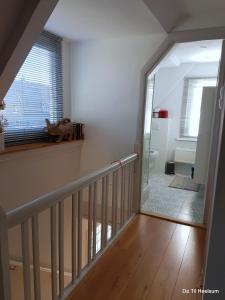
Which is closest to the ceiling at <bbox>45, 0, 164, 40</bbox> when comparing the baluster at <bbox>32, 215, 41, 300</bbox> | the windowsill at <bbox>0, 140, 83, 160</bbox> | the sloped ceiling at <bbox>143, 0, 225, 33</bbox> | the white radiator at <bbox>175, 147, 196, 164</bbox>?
the sloped ceiling at <bbox>143, 0, 225, 33</bbox>

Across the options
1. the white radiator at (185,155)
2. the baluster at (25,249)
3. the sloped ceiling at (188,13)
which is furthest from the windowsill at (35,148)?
the white radiator at (185,155)

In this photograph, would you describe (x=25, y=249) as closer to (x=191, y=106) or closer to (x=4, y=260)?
(x=4, y=260)

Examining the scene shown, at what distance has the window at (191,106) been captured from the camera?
4688 millimetres

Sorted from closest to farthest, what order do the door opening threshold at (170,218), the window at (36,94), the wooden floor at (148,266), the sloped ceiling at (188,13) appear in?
1. the wooden floor at (148,266)
2. the sloped ceiling at (188,13)
3. the window at (36,94)
4. the door opening threshold at (170,218)

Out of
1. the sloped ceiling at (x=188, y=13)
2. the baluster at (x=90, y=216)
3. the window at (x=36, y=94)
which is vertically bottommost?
the baluster at (x=90, y=216)

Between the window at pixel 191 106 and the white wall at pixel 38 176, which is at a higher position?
the window at pixel 191 106

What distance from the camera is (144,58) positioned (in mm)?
2527

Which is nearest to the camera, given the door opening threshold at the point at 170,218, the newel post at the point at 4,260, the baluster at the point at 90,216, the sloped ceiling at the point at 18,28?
the newel post at the point at 4,260

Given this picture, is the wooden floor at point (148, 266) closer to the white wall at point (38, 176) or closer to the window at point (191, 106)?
the white wall at point (38, 176)

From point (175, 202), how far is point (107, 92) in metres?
1.85

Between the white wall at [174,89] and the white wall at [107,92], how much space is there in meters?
2.27

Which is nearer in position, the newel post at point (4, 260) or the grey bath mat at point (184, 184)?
the newel post at point (4, 260)

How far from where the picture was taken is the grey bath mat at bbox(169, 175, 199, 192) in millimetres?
3939

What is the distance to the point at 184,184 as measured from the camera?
4.14 m
